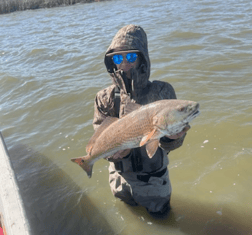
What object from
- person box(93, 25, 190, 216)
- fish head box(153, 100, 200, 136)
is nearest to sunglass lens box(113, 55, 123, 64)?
person box(93, 25, 190, 216)

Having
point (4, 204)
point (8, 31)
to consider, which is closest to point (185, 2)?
point (8, 31)

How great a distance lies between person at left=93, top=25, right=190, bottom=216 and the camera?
3.01 meters

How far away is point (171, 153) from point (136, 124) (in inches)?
129

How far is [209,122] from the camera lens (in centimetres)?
624

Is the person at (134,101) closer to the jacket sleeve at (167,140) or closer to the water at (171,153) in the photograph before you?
the jacket sleeve at (167,140)

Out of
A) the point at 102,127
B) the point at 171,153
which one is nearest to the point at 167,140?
the point at 102,127

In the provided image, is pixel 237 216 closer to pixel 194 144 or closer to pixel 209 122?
pixel 194 144

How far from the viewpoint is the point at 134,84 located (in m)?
3.10

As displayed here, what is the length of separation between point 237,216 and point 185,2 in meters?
21.1

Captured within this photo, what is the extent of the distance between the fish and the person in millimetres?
330

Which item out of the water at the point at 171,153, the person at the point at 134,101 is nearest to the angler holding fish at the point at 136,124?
the person at the point at 134,101

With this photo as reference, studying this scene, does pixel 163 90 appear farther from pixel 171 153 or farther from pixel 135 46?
pixel 171 153

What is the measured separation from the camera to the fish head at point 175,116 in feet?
7.73

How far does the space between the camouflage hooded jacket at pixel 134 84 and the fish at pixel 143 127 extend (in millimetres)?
456
